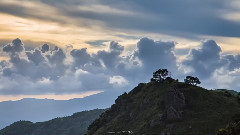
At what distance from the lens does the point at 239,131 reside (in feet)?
515

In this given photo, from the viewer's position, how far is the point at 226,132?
16025 cm

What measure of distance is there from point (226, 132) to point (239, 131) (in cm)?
599
